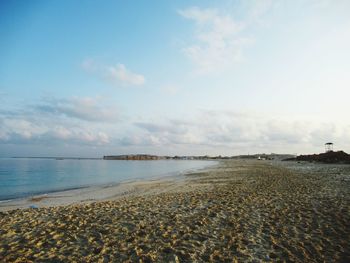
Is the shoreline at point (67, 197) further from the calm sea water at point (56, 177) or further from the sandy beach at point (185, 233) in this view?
the sandy beach at point (185, 233)

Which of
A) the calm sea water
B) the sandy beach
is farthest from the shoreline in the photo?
the sandy beach

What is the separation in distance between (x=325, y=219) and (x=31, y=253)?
10.1m

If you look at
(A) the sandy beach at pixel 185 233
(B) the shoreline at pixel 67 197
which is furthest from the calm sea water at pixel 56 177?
(A) the sandy beach at pixel 185 233

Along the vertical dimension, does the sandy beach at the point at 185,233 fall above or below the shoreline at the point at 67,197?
above

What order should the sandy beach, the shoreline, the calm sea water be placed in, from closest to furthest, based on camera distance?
the sandy beach → the shoreline → the calm sea water

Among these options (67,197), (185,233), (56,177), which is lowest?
(56,177)

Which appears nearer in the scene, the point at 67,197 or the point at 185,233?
the point at 185,233

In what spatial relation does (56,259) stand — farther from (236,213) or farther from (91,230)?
(236,213)

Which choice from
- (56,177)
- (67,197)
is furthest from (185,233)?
(56,177)

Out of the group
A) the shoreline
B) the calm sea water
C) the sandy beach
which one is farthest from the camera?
the calm sea water

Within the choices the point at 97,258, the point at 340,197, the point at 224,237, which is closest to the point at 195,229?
the point at 224,237

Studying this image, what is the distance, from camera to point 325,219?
30.2 ft

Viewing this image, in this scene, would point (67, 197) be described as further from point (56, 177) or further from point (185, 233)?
point (56, 177)

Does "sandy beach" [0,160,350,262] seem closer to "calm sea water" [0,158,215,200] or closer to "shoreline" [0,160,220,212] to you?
"shoreline" [0,160,220,212]
